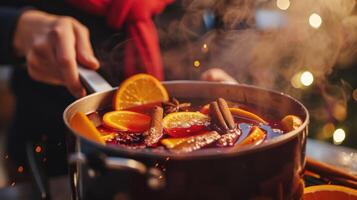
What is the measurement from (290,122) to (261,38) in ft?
2.92

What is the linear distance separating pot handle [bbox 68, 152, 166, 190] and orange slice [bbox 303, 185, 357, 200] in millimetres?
453

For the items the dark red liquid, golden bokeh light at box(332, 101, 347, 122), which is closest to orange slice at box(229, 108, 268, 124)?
A: the dark red liquid

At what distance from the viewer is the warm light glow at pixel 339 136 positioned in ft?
7.54

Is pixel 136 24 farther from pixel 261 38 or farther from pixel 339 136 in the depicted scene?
pixel 339 136

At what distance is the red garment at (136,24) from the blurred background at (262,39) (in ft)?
0.33

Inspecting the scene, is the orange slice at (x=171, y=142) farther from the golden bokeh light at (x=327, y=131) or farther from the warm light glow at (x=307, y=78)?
the golden bokeh light at (x=327, y=131)

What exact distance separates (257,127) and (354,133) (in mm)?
1616

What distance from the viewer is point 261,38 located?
1.71m

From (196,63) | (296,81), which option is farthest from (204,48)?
(296,81)

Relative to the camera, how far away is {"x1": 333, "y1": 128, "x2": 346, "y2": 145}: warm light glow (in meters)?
2.30

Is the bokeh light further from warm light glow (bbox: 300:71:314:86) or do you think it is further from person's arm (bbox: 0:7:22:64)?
person's arm (bbox: 0:7:22:64)

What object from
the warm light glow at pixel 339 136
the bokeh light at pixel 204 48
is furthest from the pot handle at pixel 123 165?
the warm light glow at pixel 339 136

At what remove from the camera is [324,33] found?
5.91 feet

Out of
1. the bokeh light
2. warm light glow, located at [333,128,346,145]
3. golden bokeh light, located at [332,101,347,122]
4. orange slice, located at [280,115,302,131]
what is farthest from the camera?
warm light glow, located at [333,128,346,145]
